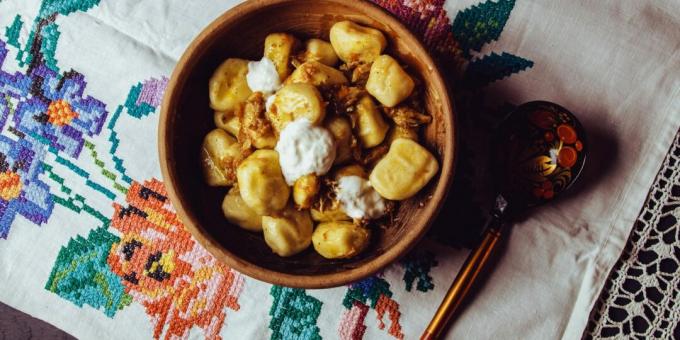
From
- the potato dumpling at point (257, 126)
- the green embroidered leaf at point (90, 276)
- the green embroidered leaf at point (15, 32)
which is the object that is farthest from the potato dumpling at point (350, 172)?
the green embroidered leaf at point (15, 32)

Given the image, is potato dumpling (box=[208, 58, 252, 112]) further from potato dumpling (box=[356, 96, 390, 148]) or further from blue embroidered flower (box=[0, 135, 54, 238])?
→ blue embroidered flower (box=[0, 135, 54, 238])

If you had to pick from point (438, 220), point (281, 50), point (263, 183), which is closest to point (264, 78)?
point (281, 50)

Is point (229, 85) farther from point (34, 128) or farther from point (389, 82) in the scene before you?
point (34, 128)

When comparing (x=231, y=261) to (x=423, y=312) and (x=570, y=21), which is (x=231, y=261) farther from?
(x=570, y=21)

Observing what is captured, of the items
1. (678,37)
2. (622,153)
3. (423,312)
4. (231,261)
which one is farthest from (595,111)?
(231,261)

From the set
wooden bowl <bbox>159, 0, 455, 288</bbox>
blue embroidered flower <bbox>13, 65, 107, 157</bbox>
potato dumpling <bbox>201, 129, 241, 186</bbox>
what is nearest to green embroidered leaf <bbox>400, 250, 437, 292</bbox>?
wooden bowl <bbox>159, 0, 455, 288</bbox>
